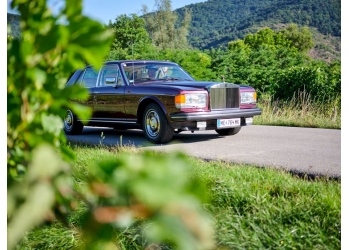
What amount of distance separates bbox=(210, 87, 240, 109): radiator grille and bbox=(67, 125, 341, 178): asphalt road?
0.50 meters

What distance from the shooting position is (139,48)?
12.1 meters

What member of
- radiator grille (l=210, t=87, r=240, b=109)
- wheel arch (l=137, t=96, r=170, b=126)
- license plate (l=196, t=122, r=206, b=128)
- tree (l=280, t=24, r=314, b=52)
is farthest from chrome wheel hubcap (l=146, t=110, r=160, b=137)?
tree (l=280, t=24, r=314, b=52)

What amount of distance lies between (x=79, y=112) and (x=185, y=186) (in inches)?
9.7

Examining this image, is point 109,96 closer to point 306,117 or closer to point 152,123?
point 152,123

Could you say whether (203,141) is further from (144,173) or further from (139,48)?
(139,48)

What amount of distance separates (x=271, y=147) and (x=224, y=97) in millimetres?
1239

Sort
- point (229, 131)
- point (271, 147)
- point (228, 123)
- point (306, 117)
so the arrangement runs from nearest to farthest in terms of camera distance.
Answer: point (271, 147)
point (228, 123)
point (229, 131)
point (306, 117)

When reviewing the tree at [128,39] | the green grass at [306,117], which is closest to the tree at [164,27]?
the tree at [128,39]

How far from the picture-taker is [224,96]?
6.30 m

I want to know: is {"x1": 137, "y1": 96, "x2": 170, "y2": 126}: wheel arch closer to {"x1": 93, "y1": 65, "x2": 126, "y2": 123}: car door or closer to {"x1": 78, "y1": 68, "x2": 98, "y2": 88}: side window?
{"x1": 93, "y1": 65, "x2": 126, "y2": 123}: car door

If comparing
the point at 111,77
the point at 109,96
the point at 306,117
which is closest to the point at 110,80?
the point at 111,77

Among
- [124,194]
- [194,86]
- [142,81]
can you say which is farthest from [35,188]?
[142,81]

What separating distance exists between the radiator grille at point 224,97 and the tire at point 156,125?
0.74 m

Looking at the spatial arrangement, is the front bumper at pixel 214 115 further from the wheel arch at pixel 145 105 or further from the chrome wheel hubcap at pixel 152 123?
the chrome wheel hubcap at pixel 152 123
